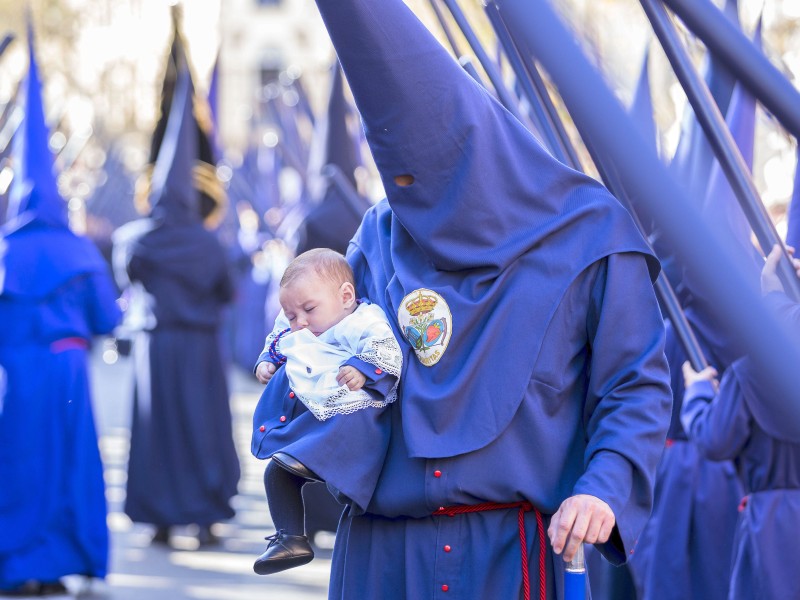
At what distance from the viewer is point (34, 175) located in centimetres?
694

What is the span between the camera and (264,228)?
55.7 ft

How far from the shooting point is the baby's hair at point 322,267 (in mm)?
2801

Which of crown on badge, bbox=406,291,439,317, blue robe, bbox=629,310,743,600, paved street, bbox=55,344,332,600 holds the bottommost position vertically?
paved street, bbox=55,344,332,600

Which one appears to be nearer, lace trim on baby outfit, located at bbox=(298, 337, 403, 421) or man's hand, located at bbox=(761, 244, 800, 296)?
lace trim on baby outfit, located at bbox=(298, 337, 403, 421)

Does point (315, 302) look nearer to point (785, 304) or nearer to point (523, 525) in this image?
point (523, 525)

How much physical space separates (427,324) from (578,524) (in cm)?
48

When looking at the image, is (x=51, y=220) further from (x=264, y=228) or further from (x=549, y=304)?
(x=264, y=228)

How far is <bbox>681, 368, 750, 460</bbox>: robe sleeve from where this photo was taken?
3.93 meters

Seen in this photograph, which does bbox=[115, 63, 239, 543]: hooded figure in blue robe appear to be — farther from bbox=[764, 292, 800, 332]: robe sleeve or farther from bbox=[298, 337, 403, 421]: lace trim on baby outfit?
bbox=[298, 337, 403, 421]: lace trim on baby outfit

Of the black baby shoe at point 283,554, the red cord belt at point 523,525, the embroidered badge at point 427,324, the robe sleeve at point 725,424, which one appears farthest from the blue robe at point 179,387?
the red cord belt at point 523,525

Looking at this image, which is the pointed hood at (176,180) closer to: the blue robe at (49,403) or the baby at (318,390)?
the blue robe at (49,403)

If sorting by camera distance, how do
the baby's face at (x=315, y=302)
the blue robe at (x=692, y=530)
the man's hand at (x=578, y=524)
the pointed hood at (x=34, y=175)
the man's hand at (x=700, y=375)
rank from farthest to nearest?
the pointed hood at (x=34, y=175) → the blue robe at (x=692, y=530) → the man's hand at (x=700, y=375) → the baby's face at (x=315, y=302) → the man's hand at (x=578, y=524)

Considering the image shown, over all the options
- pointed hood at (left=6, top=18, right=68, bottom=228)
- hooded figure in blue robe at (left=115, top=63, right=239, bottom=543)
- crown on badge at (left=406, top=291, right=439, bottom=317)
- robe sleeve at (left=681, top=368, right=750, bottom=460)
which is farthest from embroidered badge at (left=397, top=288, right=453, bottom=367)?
hooded figure in blue robe at (left=115, top=63, right=239, bottom=543)

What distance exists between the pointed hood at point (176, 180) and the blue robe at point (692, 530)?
4180mm
